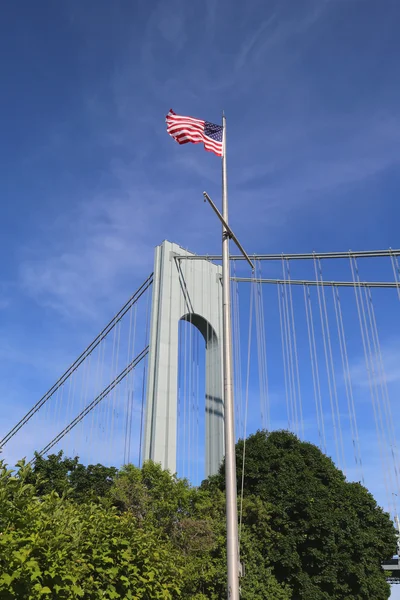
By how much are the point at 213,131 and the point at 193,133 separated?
65 centimetres


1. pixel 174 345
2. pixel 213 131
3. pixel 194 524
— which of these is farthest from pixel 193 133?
pixel 174 345

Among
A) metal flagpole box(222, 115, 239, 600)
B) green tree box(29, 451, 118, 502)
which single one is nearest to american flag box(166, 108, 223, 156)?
metal flagpole box(222, 115, 239, 600)

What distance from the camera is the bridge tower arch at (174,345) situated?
27.0 meters

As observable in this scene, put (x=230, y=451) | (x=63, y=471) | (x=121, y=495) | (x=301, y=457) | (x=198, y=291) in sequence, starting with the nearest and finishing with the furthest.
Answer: (x=230, y=451) < (x=121, y=495) < (x=301, y=457) < (x=63, y=471) < (x=198, y=291)

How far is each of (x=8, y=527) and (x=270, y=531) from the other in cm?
1684

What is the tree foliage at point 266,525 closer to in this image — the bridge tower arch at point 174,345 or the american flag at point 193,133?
the bridge tower arch at point 174,345

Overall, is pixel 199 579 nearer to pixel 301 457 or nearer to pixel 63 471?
pixel 301 457

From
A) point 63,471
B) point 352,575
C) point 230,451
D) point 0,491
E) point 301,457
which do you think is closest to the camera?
point 0,491

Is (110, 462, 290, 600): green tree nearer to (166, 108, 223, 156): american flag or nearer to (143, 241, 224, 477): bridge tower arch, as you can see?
(143, 241, 224, 477): bridge tower arch

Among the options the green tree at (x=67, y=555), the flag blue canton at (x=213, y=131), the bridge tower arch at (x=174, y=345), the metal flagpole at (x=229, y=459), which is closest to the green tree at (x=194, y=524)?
the bridge tower arch at (x=174, y=345)

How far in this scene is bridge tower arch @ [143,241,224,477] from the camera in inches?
1063

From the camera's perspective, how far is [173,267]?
103ft

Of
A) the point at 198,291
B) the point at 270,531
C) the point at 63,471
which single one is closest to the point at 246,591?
the point at 270,531

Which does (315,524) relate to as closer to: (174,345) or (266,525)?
(266,525)
